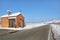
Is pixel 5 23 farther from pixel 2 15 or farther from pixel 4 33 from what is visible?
pixel 4 33

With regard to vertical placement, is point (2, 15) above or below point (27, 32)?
above

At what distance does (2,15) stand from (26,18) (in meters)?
0.25

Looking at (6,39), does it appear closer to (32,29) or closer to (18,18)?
(32,29)

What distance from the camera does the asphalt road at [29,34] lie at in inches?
23.4

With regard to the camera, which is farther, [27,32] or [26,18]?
[26,18]

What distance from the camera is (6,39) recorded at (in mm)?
592

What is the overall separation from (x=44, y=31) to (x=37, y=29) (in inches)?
4.7

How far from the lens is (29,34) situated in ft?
2.39

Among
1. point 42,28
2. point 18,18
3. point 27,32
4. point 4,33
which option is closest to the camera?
point 4,33

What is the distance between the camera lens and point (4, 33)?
0.59m

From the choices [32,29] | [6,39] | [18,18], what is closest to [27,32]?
[32,29]

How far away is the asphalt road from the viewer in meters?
0.59

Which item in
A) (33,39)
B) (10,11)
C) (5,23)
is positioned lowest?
(33,39)

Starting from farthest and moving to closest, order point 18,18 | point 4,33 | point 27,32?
point 18,18
point 27,32
point 4,33
